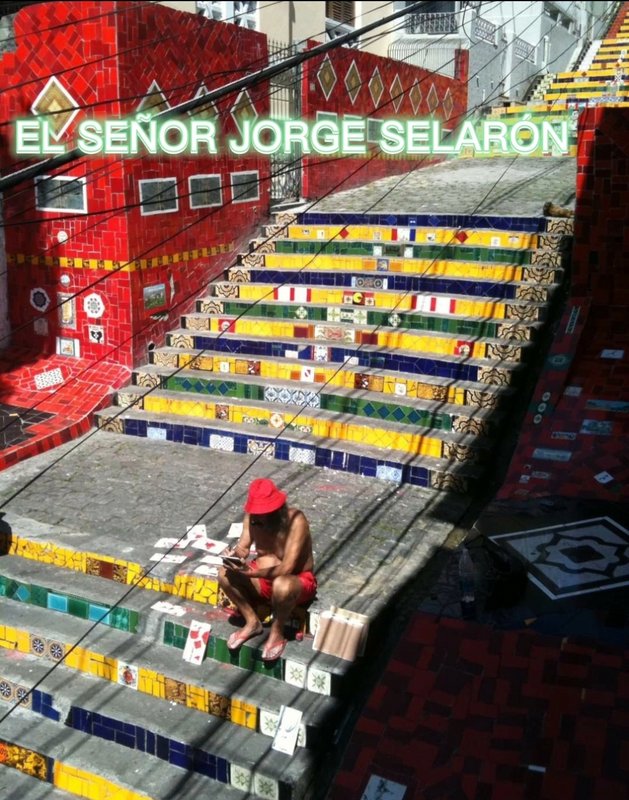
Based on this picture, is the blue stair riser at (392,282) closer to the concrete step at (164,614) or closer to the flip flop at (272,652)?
the concrete step at (164,614)

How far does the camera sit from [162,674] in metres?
5.13

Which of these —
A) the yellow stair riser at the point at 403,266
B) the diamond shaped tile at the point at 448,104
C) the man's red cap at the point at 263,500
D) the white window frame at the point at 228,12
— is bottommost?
the man's red cap at the point at 263,500

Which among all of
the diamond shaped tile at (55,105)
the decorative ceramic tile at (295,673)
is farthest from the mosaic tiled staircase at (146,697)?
the diamond shaped tile at (55,105)

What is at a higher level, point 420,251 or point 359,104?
point 359,104

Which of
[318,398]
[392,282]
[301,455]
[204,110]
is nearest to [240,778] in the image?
[301,455]

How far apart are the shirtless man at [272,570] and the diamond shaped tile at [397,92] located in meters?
10.2

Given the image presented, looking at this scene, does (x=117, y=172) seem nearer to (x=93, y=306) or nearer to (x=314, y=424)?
(x=93, y=306)

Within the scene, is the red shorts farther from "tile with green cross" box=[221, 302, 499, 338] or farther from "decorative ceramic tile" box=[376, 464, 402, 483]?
"tile with green cross" box=[221, 302, 499, 338]

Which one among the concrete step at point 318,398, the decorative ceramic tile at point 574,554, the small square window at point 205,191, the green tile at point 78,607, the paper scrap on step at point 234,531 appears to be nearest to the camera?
the decorative ceramic tile at point 574,554

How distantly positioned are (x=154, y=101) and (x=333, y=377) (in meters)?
3.37

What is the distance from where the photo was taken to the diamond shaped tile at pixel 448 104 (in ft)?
51.2

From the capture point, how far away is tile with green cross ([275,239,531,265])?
893 cm

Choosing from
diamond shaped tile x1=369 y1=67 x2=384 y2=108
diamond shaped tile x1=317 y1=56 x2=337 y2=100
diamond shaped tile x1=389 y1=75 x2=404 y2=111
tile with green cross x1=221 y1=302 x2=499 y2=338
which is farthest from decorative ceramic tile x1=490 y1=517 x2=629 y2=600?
diamond shaped tile x1=389 y1=75 x2=404 y2=111

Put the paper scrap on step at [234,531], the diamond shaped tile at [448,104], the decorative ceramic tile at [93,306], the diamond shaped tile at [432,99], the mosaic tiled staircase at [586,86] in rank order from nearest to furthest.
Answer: the paper scrap on step at [234,531] < the decorative ceramic tile at [93,306] < the diamond shaped tile at [432,99] < the diamond shaped tile at [448,104] < the mosaic tiled staircase at [586,86]
